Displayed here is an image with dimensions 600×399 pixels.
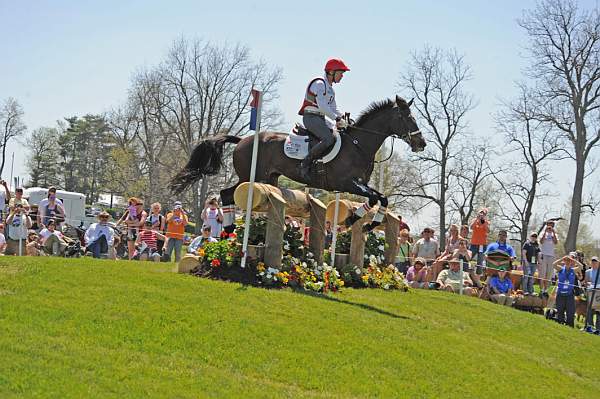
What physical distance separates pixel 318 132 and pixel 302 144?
41 centimetres

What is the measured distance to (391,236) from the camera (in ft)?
51.6

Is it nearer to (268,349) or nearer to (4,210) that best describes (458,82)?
(4,210)

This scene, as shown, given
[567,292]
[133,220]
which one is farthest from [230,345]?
[567,292]

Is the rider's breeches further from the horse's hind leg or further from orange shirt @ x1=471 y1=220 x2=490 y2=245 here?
orange shirt @ x1=471 y1=220 x2=490 y2=245

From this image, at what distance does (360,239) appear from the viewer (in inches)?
566

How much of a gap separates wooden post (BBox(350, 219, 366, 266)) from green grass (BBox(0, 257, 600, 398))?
156 cm

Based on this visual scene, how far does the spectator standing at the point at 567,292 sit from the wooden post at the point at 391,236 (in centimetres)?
431

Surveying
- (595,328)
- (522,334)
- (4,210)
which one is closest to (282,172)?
(522,334)

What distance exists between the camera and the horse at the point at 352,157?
1273 cm

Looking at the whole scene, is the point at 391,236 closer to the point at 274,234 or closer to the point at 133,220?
the point at 274,234

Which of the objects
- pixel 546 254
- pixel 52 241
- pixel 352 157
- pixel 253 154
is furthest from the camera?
pixel 546 254

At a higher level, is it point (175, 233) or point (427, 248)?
point (427, 248)

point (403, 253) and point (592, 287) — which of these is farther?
point (403, 253)

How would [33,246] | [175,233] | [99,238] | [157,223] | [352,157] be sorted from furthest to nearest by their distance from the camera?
1. [157,223]
2. [175,233]
3. [99,238]
4. [33,246]
5. [352,157]
